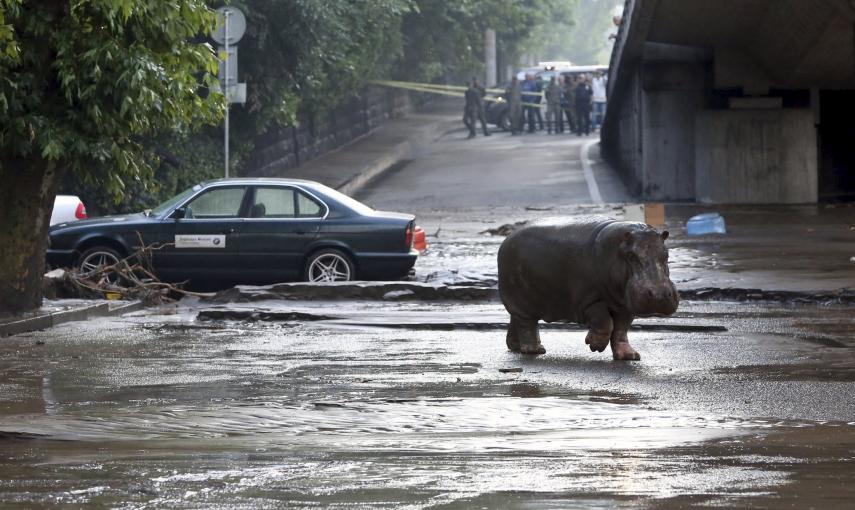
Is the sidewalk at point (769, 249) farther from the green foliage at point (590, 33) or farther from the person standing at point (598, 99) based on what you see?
the green foliage at point (590, 33)

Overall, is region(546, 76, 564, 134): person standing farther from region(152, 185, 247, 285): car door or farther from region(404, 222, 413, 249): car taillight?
region(152, 185, 247, 285): car door

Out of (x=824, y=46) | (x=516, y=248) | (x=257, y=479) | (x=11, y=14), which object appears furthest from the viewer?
(x=824, y=46)

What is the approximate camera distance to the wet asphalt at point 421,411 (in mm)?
6582

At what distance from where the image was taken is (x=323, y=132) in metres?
40.4

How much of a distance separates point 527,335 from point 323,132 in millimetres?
29384

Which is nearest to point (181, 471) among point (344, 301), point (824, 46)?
point (344, 301)

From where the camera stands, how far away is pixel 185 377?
1057 cm

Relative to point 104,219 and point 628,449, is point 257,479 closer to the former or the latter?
point 628,449

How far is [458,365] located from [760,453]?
3.92 metres

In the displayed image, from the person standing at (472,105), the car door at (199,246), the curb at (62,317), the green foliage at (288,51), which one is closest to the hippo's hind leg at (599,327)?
the curb at (62,317)

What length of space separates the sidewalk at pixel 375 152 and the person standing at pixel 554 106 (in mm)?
3920

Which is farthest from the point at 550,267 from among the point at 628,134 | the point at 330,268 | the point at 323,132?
the point at 323,132

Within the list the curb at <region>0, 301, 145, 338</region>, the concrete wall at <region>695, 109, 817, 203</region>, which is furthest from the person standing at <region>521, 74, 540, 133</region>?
the curb at <region>0, 301, 145, 338</region>

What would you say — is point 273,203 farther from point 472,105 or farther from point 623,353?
point 472,105
